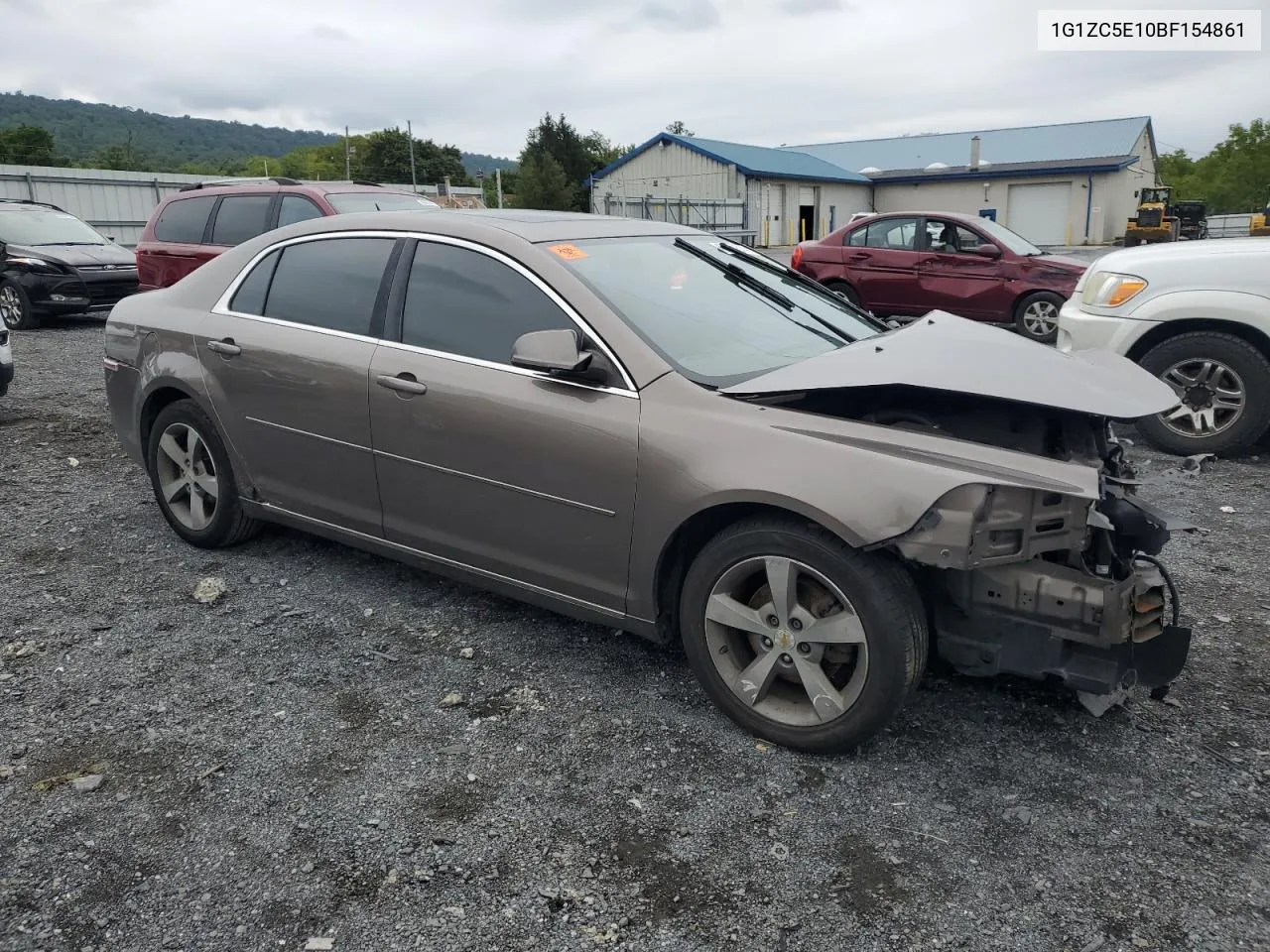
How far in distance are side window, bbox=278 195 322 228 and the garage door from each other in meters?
38.9

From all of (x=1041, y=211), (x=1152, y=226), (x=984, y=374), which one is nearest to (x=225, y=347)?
(x=984, y=374)

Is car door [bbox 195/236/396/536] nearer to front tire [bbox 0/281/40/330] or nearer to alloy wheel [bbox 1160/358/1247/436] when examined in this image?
alloy wheel [bbox 1160/358/1247/436]

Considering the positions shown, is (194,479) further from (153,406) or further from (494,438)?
(494,438)

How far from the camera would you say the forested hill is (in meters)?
103

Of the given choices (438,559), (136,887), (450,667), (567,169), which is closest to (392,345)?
(438,559)

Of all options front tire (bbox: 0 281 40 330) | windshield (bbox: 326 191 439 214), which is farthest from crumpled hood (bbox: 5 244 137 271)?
windshield (bbox: 326 191 439 214)

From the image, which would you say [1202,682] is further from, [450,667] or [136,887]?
[136,887]

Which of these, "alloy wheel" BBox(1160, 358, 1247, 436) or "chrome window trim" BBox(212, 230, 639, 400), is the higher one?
"chrome window trim" BBox(212, 230, 639, 400)

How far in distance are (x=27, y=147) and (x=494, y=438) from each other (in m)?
74.9

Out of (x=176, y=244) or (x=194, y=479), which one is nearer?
(x=194, y=479)

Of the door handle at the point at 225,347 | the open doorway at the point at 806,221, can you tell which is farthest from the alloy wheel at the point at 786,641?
the open doorway at the point at 806,221

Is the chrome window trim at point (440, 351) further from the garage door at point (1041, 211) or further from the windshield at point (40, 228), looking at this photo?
the garage door at point (1041, 211)

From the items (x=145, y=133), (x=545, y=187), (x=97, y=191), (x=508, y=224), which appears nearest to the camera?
(x=508, y=224)

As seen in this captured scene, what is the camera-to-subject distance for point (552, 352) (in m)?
3.09
